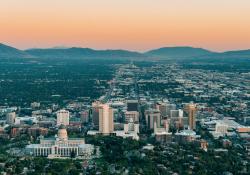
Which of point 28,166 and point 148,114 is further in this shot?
point 148,114

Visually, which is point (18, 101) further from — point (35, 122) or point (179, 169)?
point (179, 169)

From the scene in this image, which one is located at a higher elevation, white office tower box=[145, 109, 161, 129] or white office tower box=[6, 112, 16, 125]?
white office tower box=[145, 109, 161, 129]

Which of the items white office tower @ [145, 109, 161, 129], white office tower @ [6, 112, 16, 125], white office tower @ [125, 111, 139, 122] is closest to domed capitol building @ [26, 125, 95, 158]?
white office tower @ [145, 109, 161, 129]

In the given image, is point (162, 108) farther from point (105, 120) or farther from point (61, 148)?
point (61, 148)

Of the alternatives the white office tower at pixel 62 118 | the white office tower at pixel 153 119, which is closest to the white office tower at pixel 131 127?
the white office tower at pixel 153 119

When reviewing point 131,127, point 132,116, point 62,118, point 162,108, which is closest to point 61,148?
point 131,127

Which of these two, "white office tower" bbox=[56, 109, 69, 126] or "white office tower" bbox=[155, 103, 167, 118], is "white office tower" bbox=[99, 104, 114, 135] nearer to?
"white office tower" bbox=[56, 109, 69, 126]

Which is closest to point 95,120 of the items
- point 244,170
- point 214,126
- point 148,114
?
point 148,114
